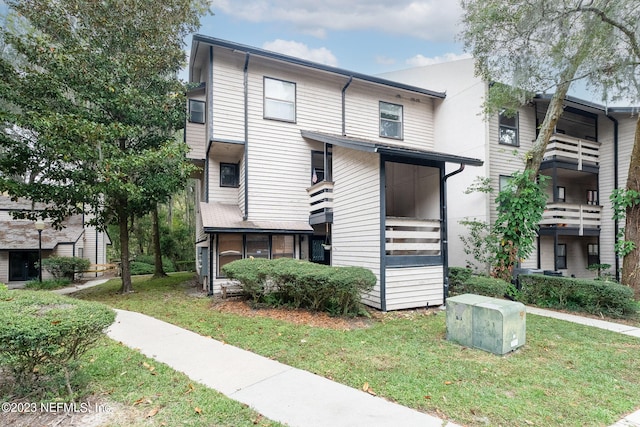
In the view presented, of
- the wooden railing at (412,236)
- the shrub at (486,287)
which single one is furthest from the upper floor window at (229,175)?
the shrub at (486,287)

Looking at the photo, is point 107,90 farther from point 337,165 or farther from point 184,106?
point 337,165

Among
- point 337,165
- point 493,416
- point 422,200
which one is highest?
point 337,165

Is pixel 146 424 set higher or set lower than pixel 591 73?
lower

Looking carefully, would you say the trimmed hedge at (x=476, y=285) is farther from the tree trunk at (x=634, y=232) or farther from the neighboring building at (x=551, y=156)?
the tree trunk at (x=634, y=232)

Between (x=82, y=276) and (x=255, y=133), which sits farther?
(x=82, y=276)

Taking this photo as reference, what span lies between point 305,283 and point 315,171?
228 inches

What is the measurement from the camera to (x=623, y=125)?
13.8 metres

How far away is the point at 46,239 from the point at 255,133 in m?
15.4

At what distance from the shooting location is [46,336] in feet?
9.71

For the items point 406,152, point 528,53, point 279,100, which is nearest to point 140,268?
point 279,100

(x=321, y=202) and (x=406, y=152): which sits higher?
(x=406, y=152)

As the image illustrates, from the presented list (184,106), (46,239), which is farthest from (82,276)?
(184,106)

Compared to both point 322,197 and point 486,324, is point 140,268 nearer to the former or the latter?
point 322,197

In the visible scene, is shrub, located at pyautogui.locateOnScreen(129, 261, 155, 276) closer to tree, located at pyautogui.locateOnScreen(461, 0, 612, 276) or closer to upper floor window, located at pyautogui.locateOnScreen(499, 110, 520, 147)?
tree, located at pyautogui.locateOnScreen(461, 0, 612, 276)
